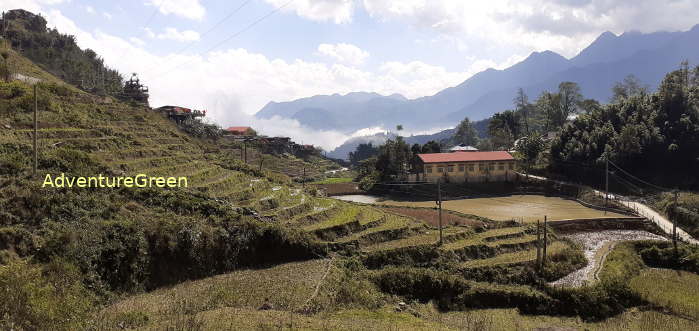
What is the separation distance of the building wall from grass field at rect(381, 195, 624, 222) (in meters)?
5.52

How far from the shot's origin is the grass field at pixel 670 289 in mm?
17906

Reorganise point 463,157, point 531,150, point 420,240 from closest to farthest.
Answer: point 420,240, point 463,157, point 531,150

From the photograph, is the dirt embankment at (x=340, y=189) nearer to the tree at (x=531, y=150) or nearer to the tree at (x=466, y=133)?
the tree at (x=531, y=150)

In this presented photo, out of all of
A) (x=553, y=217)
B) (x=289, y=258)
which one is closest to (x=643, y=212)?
(x=553, y=217)

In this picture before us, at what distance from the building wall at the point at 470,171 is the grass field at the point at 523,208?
5521 mm

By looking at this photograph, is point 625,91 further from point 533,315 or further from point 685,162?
point 533,315

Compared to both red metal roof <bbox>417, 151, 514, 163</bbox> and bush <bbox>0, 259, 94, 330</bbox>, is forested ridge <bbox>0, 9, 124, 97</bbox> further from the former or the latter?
bush <bbox>0, 259, 94, 330</bbox>

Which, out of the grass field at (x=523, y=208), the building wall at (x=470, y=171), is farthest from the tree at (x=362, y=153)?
the grass field at (x=523, y=208)

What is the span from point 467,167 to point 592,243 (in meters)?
23.7

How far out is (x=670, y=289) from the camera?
20.2 metres

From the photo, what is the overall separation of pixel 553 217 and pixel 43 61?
68481 mm

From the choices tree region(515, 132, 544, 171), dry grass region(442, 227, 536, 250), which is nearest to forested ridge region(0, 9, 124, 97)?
dry grass region(442, 227, 536, 250)

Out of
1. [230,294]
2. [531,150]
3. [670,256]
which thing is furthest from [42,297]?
[531,150]

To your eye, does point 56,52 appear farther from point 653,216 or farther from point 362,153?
point 653,216
